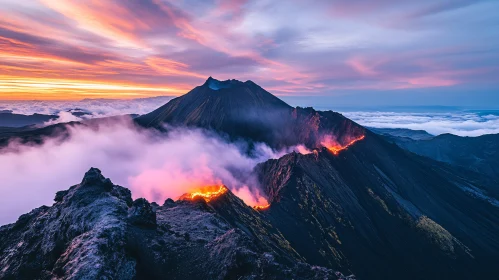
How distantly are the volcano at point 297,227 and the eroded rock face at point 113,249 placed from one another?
12cm

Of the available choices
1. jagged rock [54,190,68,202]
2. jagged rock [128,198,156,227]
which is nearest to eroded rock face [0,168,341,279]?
jagged rock [128,198,156,227]

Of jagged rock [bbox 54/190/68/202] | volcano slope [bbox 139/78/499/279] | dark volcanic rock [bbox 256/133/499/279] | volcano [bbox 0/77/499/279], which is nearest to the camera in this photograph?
volcano [bbox 0/77/499/279]

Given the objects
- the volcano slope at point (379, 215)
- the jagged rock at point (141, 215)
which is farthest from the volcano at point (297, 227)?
the volcano slope at point (379, 215)

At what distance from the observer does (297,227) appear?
75875mm

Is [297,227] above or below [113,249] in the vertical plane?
below

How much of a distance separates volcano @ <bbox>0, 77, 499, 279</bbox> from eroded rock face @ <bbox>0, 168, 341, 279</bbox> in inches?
4.9

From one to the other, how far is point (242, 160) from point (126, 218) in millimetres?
147185

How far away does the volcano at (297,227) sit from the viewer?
26.8 m

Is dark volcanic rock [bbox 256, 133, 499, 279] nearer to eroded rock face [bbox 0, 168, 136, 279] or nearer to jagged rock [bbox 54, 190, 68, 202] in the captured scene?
eroded rock face [bbox 0, 168, 136, 279]

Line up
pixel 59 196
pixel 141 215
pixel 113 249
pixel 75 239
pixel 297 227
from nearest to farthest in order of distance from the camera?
pixel 113 249 → pixel 75 239 → pixel 141 215 → pixel 59 196 → pixel 297 227

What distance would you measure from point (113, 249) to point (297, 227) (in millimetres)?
59291

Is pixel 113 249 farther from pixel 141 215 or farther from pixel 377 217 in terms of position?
pixel 377 217

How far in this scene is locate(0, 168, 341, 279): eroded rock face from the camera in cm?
2362

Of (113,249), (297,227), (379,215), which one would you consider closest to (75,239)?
(113,249)
